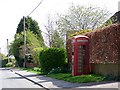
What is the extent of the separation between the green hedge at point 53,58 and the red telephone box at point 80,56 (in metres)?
6.57

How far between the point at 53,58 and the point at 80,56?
22.2ft

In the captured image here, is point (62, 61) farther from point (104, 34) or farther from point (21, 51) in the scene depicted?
point (21, 51)

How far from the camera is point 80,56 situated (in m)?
24.3

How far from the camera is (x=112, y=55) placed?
19.0 m

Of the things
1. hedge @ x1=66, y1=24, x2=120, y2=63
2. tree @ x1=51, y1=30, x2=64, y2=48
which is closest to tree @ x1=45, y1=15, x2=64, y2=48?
tree @ x1=51, y1=30, x2=64, y2=48

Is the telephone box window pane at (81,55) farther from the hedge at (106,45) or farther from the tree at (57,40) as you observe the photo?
the tree at (57,40)

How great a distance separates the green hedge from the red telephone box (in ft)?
21.5

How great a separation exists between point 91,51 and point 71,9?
2288 centimetres

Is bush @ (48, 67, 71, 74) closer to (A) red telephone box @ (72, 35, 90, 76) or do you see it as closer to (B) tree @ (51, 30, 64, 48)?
(A) red telephone box @ (72, 35, 90, 76)

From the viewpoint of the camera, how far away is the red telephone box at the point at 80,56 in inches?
943

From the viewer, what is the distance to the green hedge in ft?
101

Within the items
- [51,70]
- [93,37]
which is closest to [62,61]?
[51,70]

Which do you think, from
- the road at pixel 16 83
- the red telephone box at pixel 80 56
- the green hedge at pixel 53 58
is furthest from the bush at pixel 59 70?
the red telephone box at pixel 80 56

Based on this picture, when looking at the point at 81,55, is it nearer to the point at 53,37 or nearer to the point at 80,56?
the point at 80,56
